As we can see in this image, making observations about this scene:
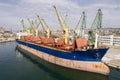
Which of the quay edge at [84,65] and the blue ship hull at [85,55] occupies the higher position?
the blue ship hull at [85,55]

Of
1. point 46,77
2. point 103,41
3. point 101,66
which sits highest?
point 103,41

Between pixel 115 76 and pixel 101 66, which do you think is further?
pixel 101 66

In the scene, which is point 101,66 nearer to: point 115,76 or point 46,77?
point 115,76

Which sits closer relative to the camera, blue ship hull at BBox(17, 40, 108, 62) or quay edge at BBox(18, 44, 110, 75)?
quay edge at BBox(18, 44, 110, 75)

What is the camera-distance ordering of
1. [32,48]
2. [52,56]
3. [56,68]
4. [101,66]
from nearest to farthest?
[101,66]
[56,68]
[52,56]
[32,48]

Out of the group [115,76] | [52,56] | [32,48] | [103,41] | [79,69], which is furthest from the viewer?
[32,48]

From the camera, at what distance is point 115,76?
2778cm

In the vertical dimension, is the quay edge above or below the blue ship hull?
below

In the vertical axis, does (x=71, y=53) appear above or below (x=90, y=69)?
above

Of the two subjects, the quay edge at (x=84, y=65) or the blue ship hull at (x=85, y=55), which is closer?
the quay edge at (x=84, y=65)

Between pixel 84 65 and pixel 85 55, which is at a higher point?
pixel 85 55

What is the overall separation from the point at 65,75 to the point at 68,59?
4.34 meters

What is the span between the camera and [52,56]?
41.2m

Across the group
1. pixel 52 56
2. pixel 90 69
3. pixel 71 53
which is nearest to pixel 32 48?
pixel 52 56
